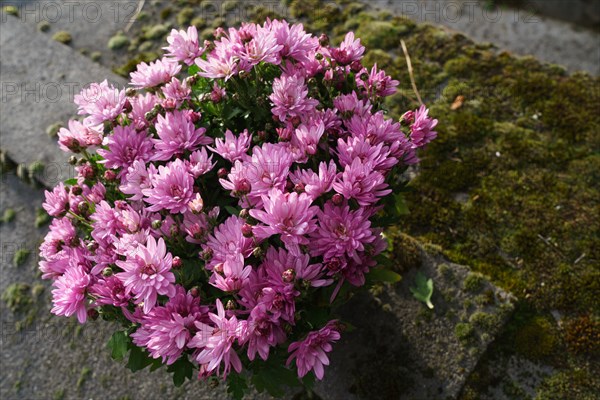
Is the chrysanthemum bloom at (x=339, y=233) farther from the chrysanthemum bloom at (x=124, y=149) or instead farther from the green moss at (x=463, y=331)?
the green moss at (x=463, y=331)

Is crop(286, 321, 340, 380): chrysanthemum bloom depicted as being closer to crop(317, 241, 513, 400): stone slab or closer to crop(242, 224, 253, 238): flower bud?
crop(242, 224, 253, 238): flower bud

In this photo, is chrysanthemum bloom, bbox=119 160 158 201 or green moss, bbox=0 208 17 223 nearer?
chrysanthemum bloom, bbox=119 160 158 201

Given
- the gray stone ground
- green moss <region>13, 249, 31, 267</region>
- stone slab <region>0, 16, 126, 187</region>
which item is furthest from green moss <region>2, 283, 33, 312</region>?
stone slab <region>0, 16, 126, 187</region>

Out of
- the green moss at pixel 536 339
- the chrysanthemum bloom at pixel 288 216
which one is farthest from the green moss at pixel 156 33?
the green moss at pixel 536 339

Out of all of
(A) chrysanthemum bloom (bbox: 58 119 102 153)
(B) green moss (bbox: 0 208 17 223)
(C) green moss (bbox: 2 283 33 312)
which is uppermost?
(A) chrysanthemum bloom (bbox: 58 119 102 153)

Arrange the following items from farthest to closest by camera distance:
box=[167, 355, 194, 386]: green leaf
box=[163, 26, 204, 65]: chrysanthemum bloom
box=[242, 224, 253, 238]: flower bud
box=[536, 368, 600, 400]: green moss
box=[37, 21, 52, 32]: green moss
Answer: box=[37, 21, 52, 32]: green moss < box=[536, 368, 600, 400]: green moss < box=[163, 26, 204, 65]: chrysanthemum bloom < box=[167, 355, 194, 386]: green leaf < box=[242, 224, 253, 238]: flower bud

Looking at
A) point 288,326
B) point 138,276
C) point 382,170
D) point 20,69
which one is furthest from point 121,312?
point 20,69

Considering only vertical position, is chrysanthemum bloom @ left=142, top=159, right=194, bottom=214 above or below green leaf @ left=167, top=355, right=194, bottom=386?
above
